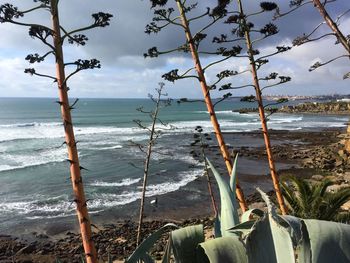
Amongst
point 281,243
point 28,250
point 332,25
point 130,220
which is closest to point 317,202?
point 332,25

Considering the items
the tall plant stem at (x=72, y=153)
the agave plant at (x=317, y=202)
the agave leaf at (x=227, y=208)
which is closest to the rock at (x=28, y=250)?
the agave plant at (x=317, y=202)

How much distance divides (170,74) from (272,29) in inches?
82.0

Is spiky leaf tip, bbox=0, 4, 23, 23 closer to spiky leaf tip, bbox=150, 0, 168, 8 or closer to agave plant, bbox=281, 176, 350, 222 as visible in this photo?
spiky leaf tip, bbox=150, 0, 168, 8

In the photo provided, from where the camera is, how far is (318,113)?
3433 inches

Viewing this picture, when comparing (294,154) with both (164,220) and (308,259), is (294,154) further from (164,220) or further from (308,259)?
(308,259)

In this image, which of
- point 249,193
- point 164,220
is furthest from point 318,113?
point 164,220

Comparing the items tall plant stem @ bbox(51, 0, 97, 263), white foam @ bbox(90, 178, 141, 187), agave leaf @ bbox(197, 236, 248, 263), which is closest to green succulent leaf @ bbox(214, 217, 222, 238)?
agave leaf @ bbox(197, 236, 248, 263)

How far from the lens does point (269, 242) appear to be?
120cm

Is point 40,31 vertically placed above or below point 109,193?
above

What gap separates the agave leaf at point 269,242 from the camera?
46.5 inches

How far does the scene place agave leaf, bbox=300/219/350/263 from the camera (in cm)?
110

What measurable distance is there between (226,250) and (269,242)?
0.15 m

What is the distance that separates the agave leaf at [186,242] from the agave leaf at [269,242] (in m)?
0.40

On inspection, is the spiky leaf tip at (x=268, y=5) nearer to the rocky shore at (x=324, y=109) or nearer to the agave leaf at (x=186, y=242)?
the agave leaf at (x=186, y=242)
